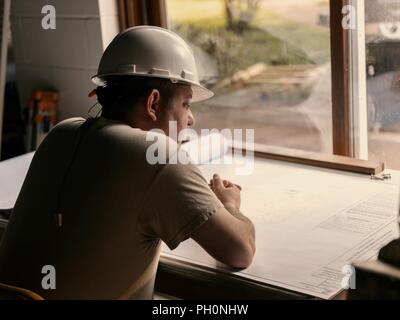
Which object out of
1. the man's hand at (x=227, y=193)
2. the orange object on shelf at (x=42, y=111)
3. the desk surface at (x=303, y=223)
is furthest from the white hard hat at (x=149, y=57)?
the orange object on shelf at (x=42, y=111)

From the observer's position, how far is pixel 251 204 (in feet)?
5.64

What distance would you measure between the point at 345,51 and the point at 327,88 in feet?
2.39

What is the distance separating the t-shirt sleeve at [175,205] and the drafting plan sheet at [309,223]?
0.16 m

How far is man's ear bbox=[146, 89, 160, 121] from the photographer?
54.6 inches

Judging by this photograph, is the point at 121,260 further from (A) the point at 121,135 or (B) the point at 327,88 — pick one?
(B) the point at 327,88

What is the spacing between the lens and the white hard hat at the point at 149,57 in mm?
1416

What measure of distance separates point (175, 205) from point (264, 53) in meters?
1.54

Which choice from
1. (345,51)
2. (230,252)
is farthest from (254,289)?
(345,51)

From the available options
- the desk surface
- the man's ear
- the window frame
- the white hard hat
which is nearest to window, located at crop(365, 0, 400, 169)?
the window frame

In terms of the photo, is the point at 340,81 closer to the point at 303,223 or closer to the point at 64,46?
the point at 303,223

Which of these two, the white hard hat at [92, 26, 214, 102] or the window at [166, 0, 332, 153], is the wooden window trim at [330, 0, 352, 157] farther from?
the white hard hat at [92, 26, 214, 102]

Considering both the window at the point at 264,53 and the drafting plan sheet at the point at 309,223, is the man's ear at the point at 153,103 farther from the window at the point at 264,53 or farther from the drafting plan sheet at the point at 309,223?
the window at the point at 264,53

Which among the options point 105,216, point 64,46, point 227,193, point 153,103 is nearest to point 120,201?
point 105,216
